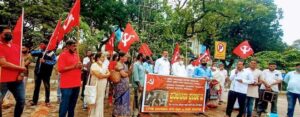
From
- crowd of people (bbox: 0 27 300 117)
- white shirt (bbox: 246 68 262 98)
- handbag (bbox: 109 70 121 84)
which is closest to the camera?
crowd of people (bbox: 0 27 300 117)

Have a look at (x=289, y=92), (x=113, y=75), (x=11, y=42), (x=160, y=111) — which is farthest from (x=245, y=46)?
(x=11, y=42)

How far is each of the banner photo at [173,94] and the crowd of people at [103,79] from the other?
A: 30 centimetres

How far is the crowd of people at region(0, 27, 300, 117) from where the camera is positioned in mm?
6391

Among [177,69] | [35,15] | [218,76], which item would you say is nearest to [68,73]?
[177,69]

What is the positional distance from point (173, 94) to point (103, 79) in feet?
7.70

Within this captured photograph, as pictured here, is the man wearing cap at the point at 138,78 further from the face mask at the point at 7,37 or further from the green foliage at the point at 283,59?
the green foliage at the point at 283,59

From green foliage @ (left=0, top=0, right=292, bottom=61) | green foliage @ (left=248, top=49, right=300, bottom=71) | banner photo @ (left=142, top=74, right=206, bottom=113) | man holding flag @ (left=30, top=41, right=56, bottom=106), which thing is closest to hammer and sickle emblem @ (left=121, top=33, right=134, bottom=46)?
banner photo @ (left=142, top=74, right=206, bottom=113)

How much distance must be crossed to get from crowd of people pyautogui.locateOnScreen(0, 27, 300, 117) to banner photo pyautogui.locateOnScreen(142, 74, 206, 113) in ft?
0.99

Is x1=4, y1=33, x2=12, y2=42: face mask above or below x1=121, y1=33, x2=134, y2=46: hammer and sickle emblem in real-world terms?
Result: below

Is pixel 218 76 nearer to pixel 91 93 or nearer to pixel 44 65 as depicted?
pixel 44 65

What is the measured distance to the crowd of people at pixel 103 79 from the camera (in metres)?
6.39

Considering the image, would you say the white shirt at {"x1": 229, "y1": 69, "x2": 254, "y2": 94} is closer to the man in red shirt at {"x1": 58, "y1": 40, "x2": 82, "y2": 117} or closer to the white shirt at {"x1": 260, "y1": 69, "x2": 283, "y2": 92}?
the white shirt at {"x1": 260, "y1": 69, "x2": 283, "y2": 92}

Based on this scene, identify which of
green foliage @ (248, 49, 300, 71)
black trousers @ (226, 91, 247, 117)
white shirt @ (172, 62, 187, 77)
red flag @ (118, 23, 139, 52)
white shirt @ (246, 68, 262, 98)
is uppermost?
green foliage @ (248, 49, 300, 71)

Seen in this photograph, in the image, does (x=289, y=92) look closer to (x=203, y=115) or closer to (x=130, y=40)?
A: (x=203, y=115)
